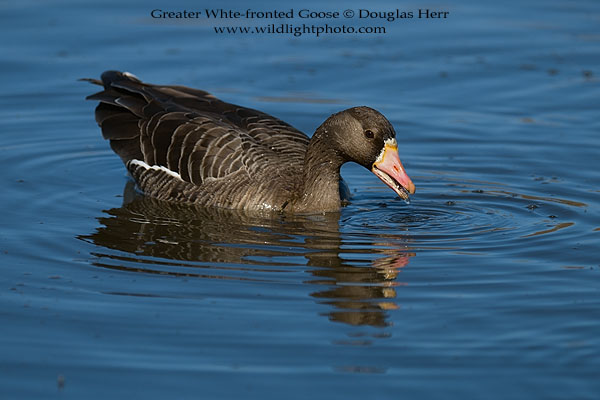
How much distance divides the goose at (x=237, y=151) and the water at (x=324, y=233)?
0.35m

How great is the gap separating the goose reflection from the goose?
0.28 meters

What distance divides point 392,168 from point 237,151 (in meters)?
2.10

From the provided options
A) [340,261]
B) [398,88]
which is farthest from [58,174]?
[398,88]

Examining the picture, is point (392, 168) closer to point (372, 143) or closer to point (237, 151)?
point (372, 143)

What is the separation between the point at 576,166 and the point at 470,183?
156 cm

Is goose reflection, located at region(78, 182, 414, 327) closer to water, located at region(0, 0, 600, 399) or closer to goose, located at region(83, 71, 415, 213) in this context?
water, located at region(0, 0, 600, 399)

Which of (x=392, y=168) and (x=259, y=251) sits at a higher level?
(x=392, y=168)

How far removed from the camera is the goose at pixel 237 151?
39.0 feet

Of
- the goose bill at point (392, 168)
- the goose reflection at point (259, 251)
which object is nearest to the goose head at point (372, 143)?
the goose bill at point (392, 168)

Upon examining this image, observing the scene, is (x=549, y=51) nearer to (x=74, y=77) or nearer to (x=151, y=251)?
(x=74, y=77)

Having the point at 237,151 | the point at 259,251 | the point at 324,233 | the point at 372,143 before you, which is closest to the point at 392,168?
the point at 372,143

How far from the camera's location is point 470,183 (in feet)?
44.4

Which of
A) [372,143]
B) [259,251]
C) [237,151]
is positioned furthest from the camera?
[237,151]

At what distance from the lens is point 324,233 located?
1160 centimetres
